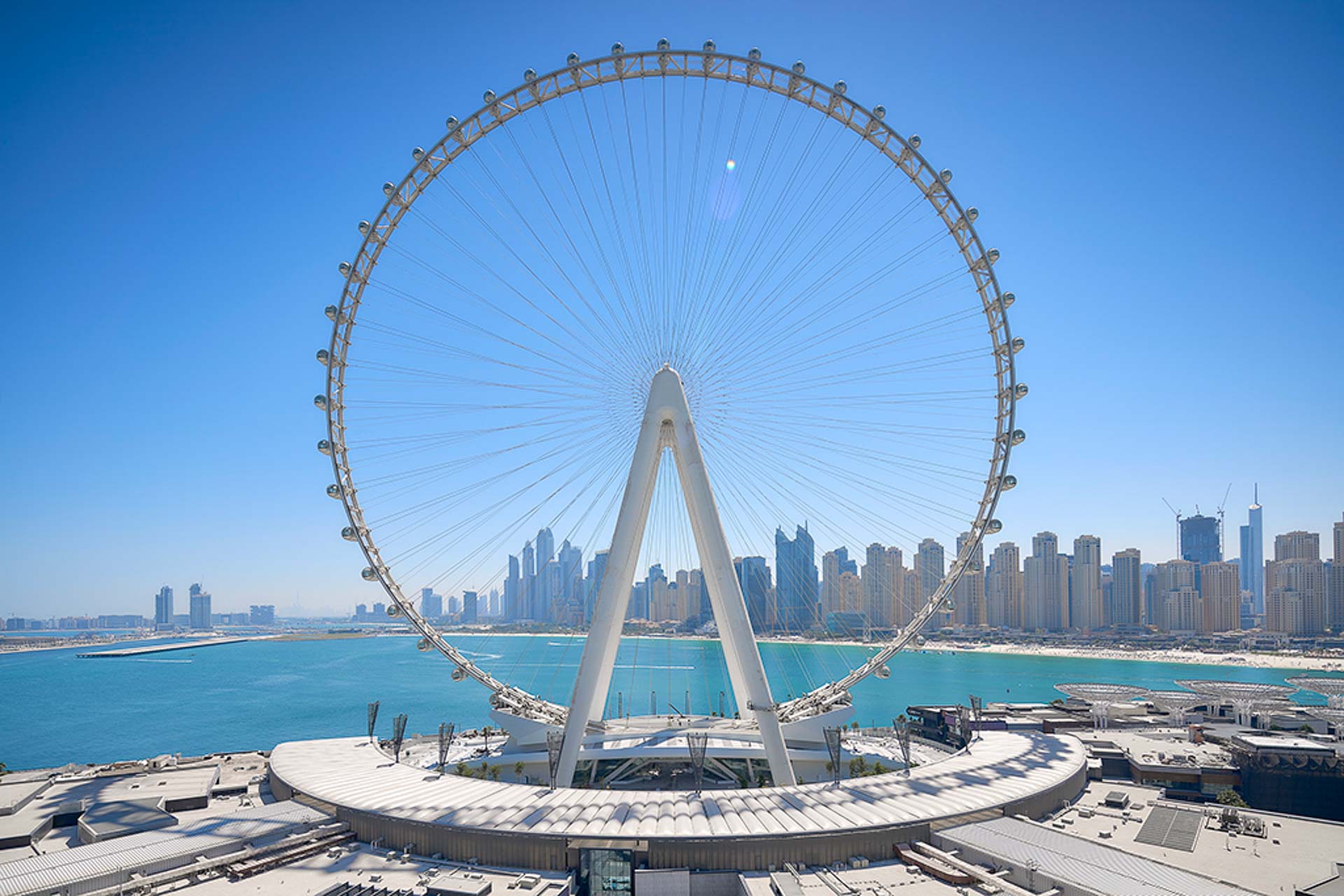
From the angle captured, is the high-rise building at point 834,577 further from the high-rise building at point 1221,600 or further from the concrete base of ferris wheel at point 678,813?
the concrete base of ferris wheel at point 678,813

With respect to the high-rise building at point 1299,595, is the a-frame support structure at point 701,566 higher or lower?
higher

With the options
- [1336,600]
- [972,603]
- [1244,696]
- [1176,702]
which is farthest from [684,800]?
[1336,600]

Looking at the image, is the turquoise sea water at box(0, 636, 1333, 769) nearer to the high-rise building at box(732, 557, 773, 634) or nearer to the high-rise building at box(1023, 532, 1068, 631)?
the high-rise building at box(732, 557, 773, 634)

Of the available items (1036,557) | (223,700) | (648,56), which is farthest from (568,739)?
(1036,557)

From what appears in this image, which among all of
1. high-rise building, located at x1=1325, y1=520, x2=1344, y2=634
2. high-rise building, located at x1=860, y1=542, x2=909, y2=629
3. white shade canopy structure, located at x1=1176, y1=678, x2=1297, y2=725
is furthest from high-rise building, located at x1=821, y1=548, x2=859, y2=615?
high-rise building, located at x1=1325, y1=520, x2=1344, y2=634

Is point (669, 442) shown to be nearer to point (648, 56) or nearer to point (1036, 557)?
point (648, 56)

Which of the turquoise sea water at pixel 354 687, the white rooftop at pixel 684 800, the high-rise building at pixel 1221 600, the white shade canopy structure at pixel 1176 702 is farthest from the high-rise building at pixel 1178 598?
the white rooftop at pixel 684 800
